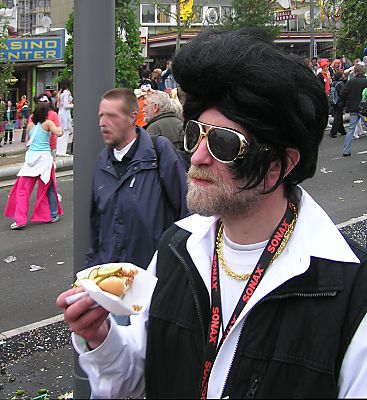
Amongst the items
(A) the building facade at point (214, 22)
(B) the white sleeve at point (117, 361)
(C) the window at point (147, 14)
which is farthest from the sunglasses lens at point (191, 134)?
(C) the window at point (147, 14)

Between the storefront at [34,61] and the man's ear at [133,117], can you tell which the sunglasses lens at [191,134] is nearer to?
the man's ear at [133,117]

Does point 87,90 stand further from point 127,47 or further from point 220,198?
point 127,47

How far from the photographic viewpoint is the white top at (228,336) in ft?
5.62

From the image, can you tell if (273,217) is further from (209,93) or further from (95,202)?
(95,202)

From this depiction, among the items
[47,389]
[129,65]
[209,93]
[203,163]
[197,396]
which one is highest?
[129,65]

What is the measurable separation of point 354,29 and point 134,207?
21129 mm

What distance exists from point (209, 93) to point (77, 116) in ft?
6.12

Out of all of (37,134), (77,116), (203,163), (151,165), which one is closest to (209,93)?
(203,163)

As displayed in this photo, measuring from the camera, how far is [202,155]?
2.00 metres

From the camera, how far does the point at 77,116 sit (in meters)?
3.70

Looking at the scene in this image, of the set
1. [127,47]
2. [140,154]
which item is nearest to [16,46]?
[127,47]

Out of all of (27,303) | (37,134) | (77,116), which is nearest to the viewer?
(77,116)

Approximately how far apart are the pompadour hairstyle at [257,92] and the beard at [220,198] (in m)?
0.03

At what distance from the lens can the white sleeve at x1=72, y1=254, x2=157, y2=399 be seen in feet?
6.39
